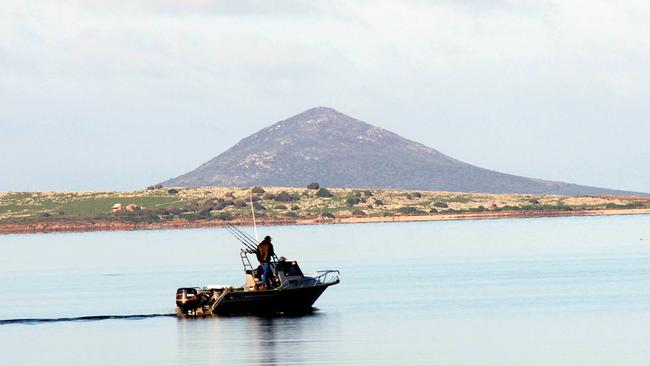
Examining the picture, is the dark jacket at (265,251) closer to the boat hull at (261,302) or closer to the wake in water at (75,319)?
the boat hull at (261,302)

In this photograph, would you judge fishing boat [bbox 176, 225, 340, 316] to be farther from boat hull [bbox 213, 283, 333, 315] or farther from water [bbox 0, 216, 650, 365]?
water [bbox 0, 216, 650, 365]

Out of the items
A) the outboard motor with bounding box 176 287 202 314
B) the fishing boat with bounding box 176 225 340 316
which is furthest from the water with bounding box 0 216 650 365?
the fishing boat with bounding box 176 225 340 316

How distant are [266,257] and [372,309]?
511 centimetres

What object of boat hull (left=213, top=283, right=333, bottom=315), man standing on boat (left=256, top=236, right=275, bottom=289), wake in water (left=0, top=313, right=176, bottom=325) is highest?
man standing on boat (left=256, top=236, right=275, bottom=289)

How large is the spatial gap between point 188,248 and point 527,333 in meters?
82.5

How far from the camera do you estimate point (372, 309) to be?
210 ft

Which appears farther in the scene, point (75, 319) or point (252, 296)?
point (75, 319)

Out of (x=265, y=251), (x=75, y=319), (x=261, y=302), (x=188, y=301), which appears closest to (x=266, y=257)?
(x=265, y=251)

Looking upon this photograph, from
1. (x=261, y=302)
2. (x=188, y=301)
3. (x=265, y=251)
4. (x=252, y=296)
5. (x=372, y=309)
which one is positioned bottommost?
(x=372, y=309)

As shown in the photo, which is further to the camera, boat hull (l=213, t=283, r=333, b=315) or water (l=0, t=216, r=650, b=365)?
boat hull (l=213, t=283, r=333, b=315)

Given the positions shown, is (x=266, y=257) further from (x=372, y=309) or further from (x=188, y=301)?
(x=372, y=309)

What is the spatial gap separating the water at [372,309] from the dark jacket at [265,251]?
2679mm

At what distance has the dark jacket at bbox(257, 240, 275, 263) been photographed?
61.5 meters

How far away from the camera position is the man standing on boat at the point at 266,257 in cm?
6153
